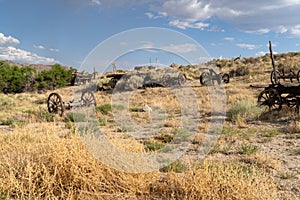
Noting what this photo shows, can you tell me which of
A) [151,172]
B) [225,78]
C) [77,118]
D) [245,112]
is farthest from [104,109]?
[225,78]

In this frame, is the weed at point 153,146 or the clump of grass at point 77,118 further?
the clump of grass at point 77,118

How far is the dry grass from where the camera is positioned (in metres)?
3.94

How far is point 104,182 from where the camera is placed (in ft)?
14.2

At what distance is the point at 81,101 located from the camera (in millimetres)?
15602

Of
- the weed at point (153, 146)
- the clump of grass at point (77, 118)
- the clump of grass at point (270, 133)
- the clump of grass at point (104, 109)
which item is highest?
the clump of grass at point (104, 109)

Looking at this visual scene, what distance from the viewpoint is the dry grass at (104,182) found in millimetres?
3936

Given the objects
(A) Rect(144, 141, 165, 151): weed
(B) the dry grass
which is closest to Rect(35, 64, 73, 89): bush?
(A) Rect(144, 141, 165, 151): weed

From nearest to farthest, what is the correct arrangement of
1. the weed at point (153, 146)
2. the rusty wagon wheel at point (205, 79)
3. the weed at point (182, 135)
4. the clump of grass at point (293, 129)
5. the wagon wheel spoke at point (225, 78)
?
1. the weed at point (153, 146)
2. the weed at point (182, 135)
3. the clump of grass at point (293, 129)
4. the rusty wagon wheel at point (205, 79)
5. the wagon wheel spoke at point (225, 78)

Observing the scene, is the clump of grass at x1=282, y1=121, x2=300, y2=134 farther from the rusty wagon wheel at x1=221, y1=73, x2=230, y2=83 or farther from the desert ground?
the rusty wagon wheel at x1=221, y1=73, x2=230, y2=83

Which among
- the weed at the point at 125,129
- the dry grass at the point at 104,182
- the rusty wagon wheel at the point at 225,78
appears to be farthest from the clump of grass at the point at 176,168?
the rusty wagon wheel at the point at 225,78

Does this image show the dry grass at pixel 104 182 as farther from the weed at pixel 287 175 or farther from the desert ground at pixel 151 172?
the weed at pixel 287 175

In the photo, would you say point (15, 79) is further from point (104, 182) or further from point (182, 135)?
point (104, 182)

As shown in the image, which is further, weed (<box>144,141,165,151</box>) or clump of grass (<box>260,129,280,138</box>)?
clump of grass (<box>260,129,280,138</box>)

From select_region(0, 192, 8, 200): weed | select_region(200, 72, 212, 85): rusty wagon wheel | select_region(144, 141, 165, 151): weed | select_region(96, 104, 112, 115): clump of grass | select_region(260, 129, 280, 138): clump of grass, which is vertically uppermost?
select_region(200, 72, 212, 85): rusty wagon wheel
